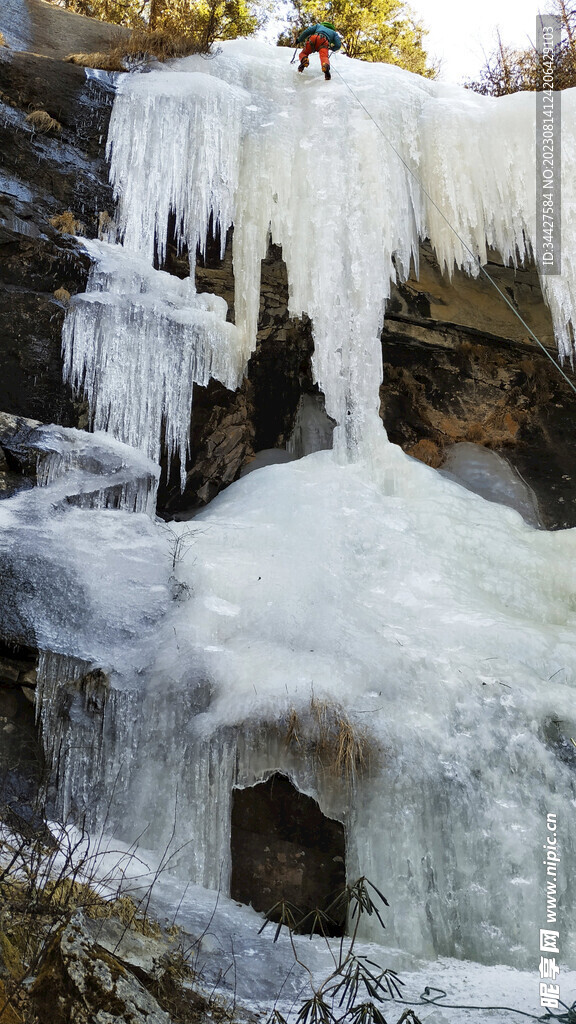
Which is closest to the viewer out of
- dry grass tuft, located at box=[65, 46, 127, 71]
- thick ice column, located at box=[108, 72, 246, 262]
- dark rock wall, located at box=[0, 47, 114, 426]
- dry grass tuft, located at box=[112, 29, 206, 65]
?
dark rock wall, located at box=[0, 47, 114, 426]

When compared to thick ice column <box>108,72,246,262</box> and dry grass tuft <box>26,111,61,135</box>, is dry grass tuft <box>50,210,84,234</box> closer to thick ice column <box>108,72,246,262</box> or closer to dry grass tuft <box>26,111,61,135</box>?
thick ice column <box>108,72,246,262</box>

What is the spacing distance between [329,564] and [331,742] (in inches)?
67.1

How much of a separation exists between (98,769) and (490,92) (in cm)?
1175

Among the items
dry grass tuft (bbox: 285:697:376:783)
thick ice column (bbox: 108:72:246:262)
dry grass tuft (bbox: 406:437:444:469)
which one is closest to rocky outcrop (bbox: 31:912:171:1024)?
dry grass tuft (bbox: 285:697:376:783)

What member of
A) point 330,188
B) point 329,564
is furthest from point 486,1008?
Result: point 330,188

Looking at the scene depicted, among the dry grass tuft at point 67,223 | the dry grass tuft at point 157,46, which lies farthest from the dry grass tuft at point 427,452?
the dry grass tuft at point 157,46

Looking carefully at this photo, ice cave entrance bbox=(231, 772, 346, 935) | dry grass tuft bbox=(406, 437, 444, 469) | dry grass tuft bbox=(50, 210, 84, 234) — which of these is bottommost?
ice cave entrance bbox=(231, 772, 346, 935)

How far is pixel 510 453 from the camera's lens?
32.0ft

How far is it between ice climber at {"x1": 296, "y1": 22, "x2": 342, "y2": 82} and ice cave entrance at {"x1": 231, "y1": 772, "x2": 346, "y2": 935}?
6849mm

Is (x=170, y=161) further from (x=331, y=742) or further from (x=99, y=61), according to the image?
(x=331, y=742)

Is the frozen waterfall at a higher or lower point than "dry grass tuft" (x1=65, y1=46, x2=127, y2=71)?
lower

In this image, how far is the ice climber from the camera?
28.2 ft

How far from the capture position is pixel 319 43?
28.5 ft

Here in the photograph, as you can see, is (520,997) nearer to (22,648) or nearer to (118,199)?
(22,648)
